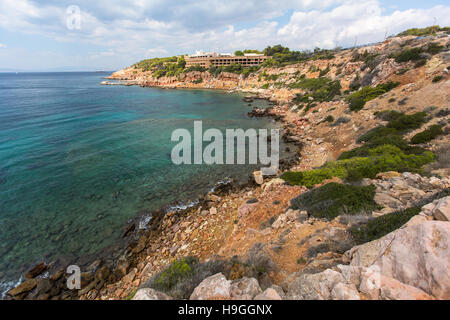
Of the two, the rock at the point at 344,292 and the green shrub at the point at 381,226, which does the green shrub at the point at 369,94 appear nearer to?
the green shrub at the point at 381,226

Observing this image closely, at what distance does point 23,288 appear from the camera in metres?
8.92

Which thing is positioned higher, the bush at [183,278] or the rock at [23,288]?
the bush at [183,278]

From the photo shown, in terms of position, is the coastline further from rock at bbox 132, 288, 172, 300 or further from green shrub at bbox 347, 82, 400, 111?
green shrub at bbox 347, 82, 400, 111

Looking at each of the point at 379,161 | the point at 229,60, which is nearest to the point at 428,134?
the point at 379,161

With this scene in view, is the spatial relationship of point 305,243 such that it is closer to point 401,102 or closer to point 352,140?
point 352,140

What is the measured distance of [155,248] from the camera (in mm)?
10742

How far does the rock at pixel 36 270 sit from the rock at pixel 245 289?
1097cm

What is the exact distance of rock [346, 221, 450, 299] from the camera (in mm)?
3563

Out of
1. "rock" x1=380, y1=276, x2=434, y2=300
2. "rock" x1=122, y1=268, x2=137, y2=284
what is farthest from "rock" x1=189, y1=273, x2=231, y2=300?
"rock" x1=122, y1=268, x2=137, y2=284

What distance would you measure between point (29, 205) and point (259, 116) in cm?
3502

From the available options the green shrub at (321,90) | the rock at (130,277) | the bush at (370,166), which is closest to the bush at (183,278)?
the rock at (130,277)

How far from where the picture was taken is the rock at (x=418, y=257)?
356cm

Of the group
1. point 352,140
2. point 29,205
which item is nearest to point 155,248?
point 29,205

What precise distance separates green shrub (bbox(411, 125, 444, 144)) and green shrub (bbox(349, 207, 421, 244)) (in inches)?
443
